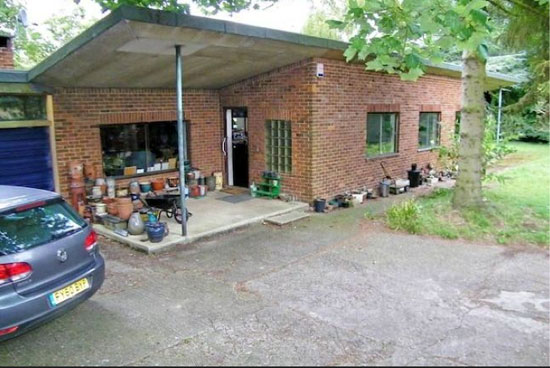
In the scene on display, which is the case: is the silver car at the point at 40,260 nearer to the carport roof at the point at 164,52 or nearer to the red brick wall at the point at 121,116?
the carport roof at the point at 164,52

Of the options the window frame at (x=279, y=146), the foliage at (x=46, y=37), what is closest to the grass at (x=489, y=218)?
the window frame at (x=279, y=146)

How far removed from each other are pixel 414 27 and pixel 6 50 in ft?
25.6

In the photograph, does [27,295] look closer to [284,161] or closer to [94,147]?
[94,147]

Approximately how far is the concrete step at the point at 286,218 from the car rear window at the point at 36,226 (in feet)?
14.7

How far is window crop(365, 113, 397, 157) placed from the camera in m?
11.7

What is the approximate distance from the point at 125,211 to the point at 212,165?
391 cm

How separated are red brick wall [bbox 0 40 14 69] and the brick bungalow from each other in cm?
2

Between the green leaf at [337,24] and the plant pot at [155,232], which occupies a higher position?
the green leaf at [337,24]

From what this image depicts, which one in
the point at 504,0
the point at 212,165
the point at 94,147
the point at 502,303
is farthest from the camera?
the point at 212,165

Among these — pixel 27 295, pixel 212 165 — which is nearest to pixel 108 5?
pixel 212 165

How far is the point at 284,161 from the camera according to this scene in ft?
34.5

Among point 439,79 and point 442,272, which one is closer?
point 442,272

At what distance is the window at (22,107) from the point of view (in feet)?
26.5

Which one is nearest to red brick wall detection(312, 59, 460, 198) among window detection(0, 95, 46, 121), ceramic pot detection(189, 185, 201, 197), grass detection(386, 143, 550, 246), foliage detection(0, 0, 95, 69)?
grass detection(386, 143, 550, 246)
